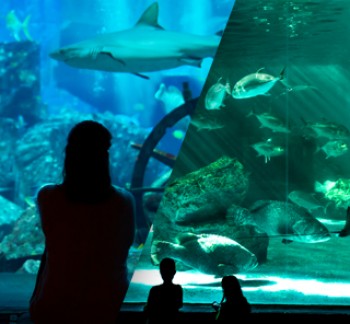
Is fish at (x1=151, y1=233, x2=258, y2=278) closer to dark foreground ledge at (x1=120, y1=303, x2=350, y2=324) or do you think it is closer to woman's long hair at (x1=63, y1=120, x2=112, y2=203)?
dark foreground ledge at (x1=120, y1=303, x2=350, y2=324)

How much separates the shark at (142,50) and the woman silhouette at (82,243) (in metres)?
3.69

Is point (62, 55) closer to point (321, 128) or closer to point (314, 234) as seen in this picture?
point (314, 234)

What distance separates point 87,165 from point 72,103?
43.8 ft

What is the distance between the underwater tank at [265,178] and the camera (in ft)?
13.3

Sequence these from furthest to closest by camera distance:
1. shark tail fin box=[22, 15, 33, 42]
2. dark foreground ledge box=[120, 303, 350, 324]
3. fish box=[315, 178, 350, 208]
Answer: shark tail fin box=[22, 15, 33, 42] → fish box=[315, 178, 350, 208] → dark foreground ledge box=[120, 303, 350, 324]

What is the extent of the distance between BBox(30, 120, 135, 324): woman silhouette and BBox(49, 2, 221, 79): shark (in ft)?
12.1

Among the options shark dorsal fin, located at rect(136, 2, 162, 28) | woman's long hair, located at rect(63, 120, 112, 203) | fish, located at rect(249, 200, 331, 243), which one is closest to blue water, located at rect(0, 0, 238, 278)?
shark dorsal fin, located at rect(136, 2, 162, 28)

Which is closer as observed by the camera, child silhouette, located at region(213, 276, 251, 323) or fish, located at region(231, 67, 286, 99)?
child silhouette, located at region(213, 276, 251, 323)

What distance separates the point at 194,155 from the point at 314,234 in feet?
11.4

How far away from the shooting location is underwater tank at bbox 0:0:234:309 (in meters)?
6.82

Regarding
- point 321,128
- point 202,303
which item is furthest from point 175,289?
point 321,128

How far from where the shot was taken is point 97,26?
1166 centimetres

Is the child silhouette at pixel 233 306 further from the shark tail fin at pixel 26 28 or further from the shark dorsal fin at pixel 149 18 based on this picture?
the shark tail fin at pixel 26 28

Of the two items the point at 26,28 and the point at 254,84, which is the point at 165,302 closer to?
the point at 254,84
